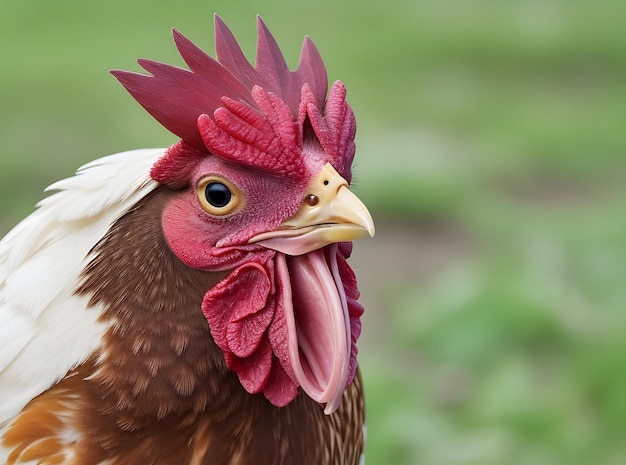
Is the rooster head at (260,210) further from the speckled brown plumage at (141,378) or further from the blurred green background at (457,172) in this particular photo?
the blurred green background at (457,172)

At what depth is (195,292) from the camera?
177 cm

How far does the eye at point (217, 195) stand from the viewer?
68.4 inches

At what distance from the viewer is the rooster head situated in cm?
171

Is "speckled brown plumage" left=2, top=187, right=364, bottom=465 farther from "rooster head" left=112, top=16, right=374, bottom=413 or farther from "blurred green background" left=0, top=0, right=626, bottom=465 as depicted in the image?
"blurred green background" left=0, top=0, right=626, bottom=465

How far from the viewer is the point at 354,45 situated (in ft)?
23.7

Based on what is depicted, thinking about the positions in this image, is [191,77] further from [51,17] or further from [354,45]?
[51,17]

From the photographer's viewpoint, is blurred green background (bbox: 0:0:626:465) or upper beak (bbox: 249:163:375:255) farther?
blurred green background (bbox: 0:0:626:465)

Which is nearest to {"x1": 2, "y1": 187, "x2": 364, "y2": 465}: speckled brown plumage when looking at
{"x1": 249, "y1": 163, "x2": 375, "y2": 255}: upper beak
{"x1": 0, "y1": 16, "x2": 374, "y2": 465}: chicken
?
{"x1": 0, "y1": 16, "x2": 374, "y2": 465}: chicken

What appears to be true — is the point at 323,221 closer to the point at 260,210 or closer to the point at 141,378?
the point at 260,210

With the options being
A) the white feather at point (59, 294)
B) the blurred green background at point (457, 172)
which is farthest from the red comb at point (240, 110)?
the blurred green background at point (457, 172)

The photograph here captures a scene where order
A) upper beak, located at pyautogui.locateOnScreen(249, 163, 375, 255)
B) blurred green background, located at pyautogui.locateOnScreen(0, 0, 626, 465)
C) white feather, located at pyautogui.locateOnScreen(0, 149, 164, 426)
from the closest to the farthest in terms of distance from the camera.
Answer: upper beak, located at pyautogui.locateOnScreen(249, 163, 375, 255) → white feather, located at pyautogui.locateOnScreen(0, 149, 164, 426) → blurred green background, located at pyautogui.locateOnScreen(0, 0, 626, 465)

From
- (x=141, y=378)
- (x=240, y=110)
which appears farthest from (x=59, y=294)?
(x=240, y=110)

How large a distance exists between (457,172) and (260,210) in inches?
152

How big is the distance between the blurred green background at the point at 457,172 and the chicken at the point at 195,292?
1.77 meters
